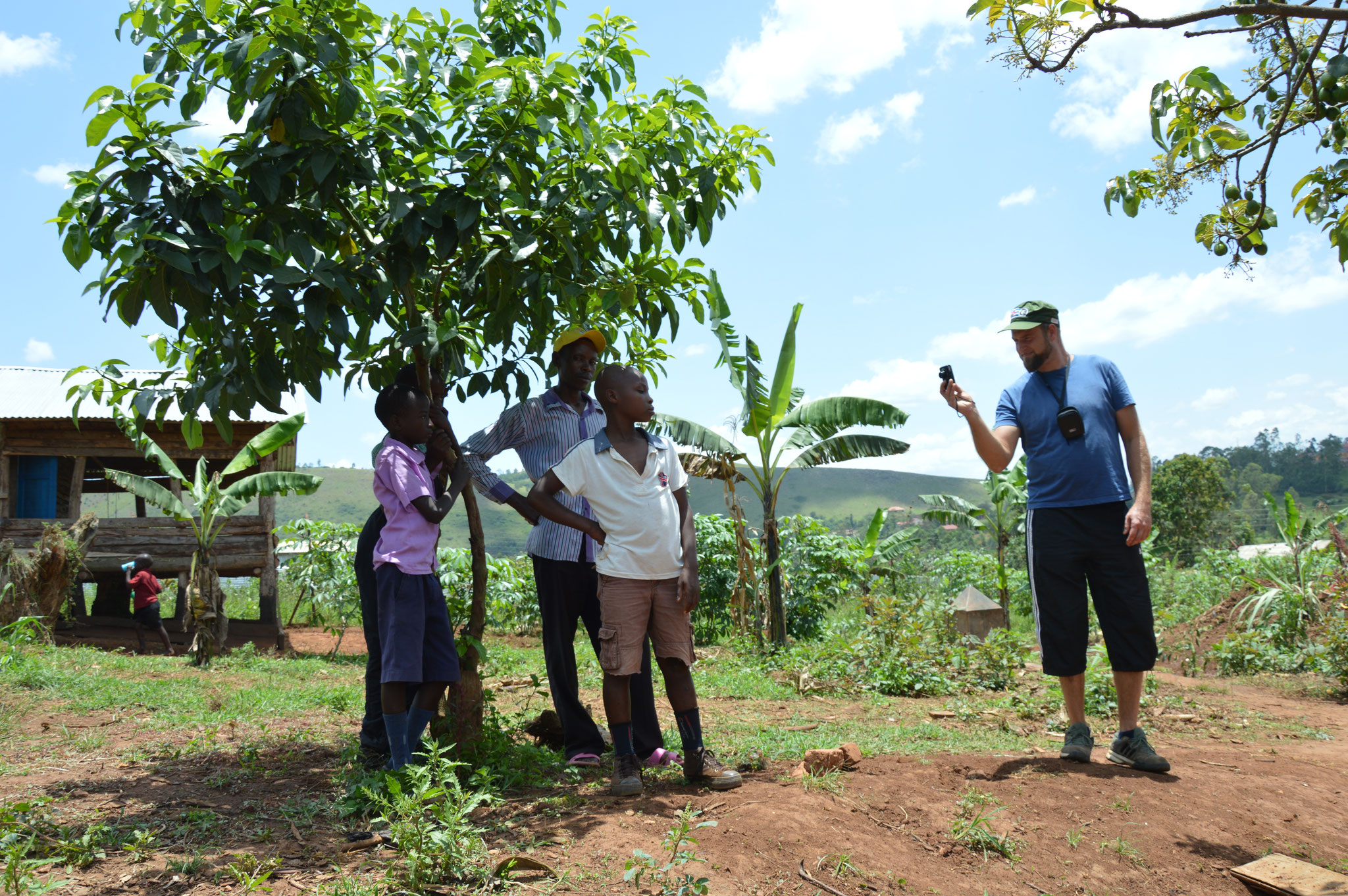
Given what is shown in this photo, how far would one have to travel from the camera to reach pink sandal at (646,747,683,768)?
12.9 feet

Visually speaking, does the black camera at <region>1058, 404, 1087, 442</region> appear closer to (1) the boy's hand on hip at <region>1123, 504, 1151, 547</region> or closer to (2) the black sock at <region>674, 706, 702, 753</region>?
(1) the boy's hand on hip at <region>1123, 504, 1151, 547</region>

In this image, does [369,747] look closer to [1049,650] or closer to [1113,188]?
[1049,650]

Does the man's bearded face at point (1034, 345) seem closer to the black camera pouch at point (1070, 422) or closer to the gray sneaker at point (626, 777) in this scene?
the black camera pouch at point (1070, 422)

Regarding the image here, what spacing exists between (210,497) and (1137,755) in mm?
10678

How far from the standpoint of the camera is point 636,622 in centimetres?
357

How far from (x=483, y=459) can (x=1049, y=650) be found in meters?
2.64

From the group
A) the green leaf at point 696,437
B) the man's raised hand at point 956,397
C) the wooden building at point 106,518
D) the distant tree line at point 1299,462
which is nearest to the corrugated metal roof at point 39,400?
the wooden building at point 106,518

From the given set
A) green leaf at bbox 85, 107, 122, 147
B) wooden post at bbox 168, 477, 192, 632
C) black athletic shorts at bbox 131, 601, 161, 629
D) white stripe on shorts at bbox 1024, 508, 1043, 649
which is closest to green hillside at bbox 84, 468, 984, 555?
wooden post at bbox 168, 477, 192, 632

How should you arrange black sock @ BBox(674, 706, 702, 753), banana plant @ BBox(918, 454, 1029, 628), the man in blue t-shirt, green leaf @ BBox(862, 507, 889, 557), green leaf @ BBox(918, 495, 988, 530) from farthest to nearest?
green leaf @ BBox(918, 495, 988, 530) → banana plant @ BBox(918, 454, 1029, 628) → green leaf @ BBox(862, 507, 889, 557) → the man in blue t-shirt → black sock @ BBox(674, 706, 702, 753)

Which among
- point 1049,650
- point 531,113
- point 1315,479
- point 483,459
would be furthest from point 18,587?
point 1315,479

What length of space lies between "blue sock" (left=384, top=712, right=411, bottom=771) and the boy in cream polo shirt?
2.51ft

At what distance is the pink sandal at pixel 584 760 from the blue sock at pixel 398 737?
2.95 ft

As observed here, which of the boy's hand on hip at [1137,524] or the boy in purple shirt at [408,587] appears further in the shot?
the boy's hand on hip at [1137,524]

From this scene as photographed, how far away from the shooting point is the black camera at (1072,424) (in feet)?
12.8
